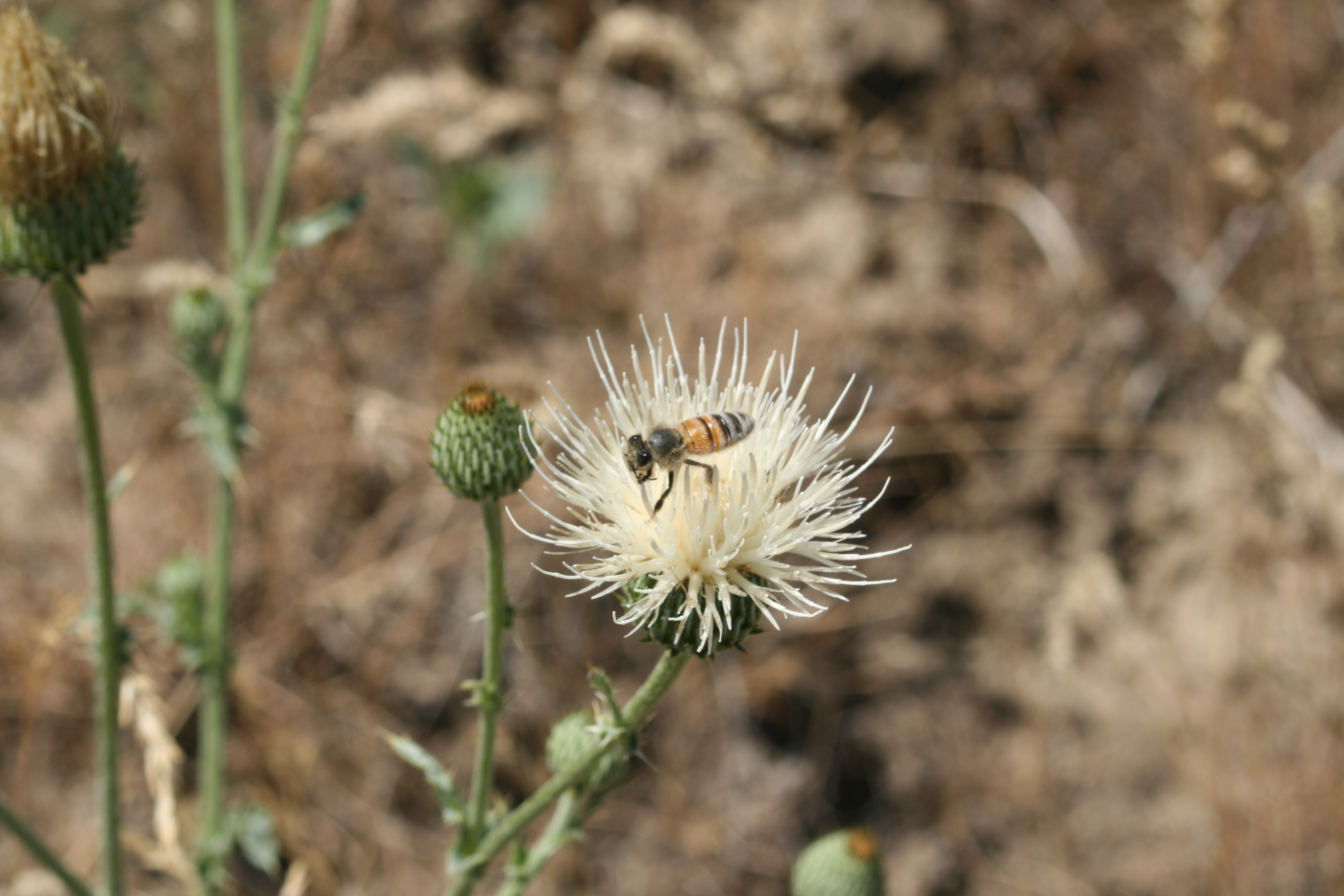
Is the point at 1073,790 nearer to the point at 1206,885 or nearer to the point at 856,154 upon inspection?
the point at 1206,885

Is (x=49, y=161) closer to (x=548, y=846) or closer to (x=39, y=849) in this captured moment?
(x=39, y=849)

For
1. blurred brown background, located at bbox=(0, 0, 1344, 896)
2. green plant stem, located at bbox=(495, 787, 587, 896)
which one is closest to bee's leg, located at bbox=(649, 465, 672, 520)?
green plant stem, located at bbox=(495, 787, 587, 896)

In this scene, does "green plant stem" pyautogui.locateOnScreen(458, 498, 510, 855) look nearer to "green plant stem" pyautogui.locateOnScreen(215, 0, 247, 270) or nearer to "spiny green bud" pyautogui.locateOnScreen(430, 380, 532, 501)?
"spiny green bud" pyautogui.locateOnScreen(430, 380, 532, 501)

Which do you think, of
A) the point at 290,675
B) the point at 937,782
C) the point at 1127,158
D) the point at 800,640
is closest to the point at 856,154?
the point at 1127,158

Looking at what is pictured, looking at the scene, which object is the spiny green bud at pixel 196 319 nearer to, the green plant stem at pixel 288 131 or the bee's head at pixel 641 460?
the green plant stem at pixel 288 131

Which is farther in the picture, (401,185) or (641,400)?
(401,185)

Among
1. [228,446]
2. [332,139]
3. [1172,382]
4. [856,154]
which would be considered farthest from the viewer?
[1172,382]

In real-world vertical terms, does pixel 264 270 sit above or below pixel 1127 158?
below
